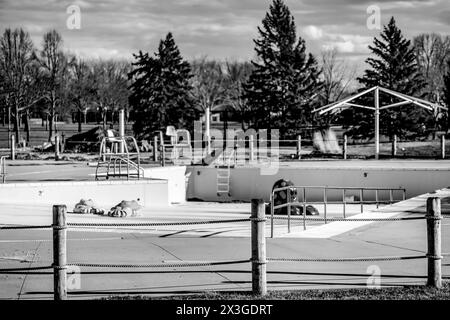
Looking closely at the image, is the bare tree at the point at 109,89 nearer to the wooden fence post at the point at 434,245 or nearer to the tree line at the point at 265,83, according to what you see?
the tree line at the point at 265,83

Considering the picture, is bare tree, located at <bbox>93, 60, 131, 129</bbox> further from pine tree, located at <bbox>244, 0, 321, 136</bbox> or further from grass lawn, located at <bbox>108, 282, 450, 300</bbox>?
grass lawn, located at <bbox>108, 282, 450, 300</bbox>

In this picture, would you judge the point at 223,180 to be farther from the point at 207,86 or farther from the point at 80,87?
the point at 207,86

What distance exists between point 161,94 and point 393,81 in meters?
14.7

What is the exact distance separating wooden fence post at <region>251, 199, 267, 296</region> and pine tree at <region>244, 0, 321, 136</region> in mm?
41006

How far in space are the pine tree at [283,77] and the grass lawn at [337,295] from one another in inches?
1611

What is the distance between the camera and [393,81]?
45812mm

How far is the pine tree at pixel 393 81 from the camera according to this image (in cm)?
4388

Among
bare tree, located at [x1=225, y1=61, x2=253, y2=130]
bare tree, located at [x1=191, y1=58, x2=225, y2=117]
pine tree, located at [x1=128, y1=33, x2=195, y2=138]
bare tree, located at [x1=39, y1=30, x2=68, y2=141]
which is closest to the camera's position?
pine tree, located at [x1=128, y1=33, x2=195, y2=138]

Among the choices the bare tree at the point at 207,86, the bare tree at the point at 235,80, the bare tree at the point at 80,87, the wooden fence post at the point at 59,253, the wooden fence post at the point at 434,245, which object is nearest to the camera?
the wooden fence post at the point at 59,253

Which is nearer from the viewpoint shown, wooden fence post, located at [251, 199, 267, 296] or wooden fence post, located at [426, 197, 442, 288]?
wooden fence post, located at [251, 199, 267, 296]

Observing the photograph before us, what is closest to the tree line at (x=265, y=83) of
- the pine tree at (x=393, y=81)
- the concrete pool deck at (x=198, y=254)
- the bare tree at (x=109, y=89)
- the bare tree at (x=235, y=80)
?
the pine tree at (x=393, y=81)

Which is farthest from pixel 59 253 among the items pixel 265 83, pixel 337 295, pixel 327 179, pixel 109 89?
pixel 109 89

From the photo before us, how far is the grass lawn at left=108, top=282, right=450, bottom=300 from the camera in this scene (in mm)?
7992
